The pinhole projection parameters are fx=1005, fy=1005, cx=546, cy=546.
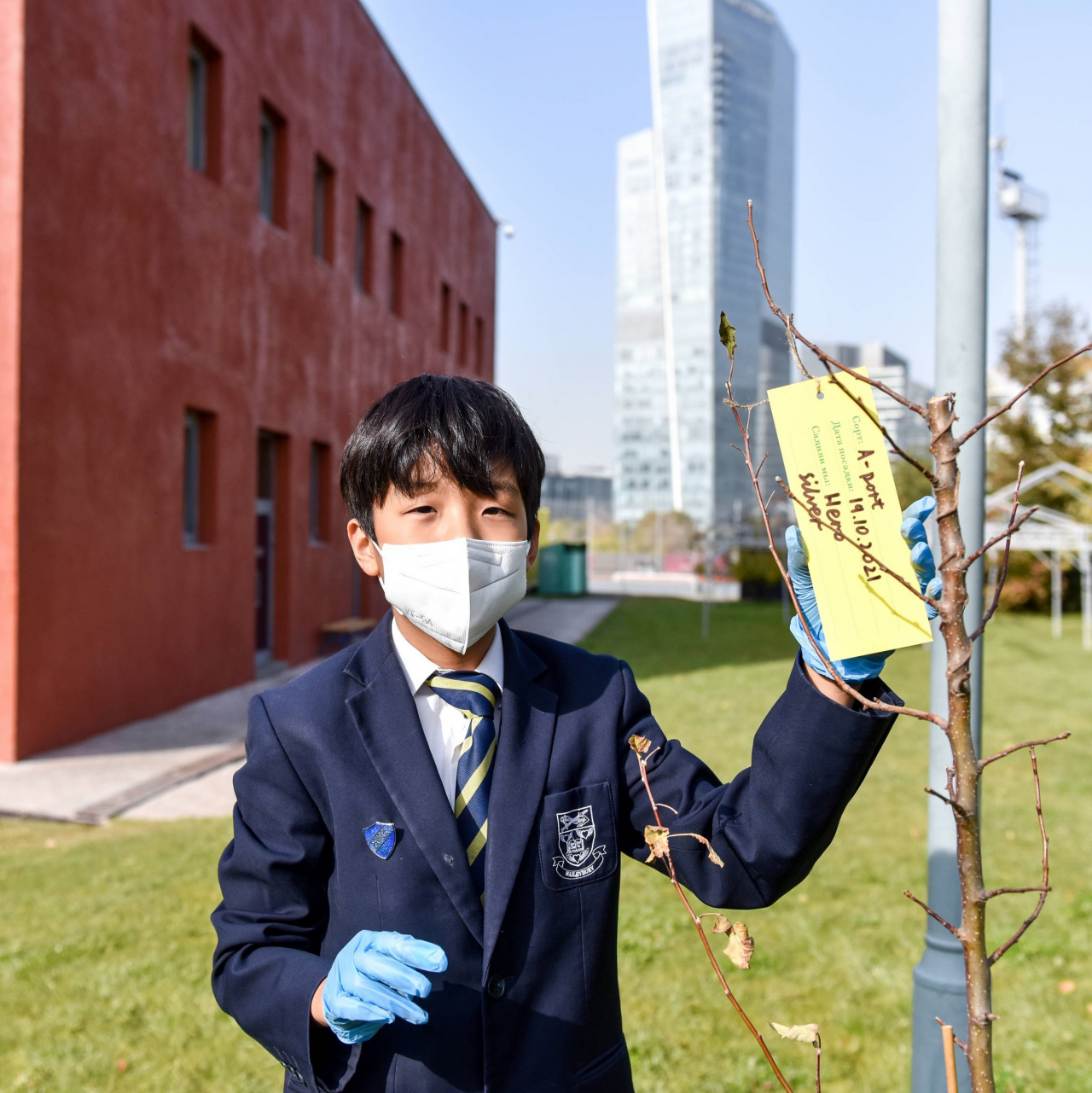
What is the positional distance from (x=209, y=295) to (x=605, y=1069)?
8841 mm

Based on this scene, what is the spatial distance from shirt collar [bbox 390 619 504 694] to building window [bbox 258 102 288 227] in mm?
10441

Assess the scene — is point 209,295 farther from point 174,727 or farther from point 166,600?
point 174,727

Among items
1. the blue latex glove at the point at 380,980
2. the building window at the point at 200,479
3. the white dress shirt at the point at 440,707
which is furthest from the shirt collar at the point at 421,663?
the building window at the point at 200,479

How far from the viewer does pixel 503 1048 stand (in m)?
1.38

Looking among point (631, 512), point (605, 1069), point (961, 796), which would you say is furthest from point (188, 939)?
point (631, 512)

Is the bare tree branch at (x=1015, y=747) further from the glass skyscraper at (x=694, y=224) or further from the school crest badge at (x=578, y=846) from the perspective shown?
the glass skyscraper at (x=694, y=224)

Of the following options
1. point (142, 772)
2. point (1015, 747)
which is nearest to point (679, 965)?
point (1015, 747)

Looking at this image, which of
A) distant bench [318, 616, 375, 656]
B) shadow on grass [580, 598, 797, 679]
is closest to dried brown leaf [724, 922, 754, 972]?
shadow on grass [580, 598, 797, 679]

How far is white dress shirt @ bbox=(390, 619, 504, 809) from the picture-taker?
146cm

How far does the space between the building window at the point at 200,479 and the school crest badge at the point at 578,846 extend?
8.48 meters

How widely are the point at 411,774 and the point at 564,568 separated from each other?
25657 millimetres

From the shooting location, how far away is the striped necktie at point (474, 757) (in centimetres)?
141

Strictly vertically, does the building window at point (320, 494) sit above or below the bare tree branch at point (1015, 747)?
above

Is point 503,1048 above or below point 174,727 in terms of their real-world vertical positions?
above
